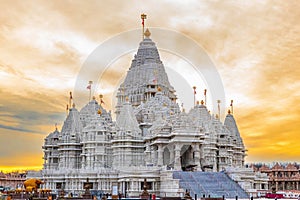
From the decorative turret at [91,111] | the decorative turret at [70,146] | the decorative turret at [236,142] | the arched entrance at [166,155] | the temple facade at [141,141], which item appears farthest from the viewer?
the decorative turret at [91,111]

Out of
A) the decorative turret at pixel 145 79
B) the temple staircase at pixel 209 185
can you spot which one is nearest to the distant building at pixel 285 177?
the decorative turret at pixel 145 79

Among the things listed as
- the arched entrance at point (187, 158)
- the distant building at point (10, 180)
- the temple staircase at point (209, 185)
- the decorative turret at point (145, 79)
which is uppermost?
the decorative turret at point (145, 79)

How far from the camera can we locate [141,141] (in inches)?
3091

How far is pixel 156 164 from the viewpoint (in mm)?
71812

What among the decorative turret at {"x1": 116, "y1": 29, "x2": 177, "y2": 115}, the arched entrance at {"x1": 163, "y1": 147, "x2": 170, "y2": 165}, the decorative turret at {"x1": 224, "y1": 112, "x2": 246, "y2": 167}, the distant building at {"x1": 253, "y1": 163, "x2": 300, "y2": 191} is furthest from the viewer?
the distant building at {"x1": 253, "y1": 163, "x2": 300, "y2": 191}

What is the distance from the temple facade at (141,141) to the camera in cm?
6944

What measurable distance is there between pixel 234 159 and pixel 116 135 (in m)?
25.3

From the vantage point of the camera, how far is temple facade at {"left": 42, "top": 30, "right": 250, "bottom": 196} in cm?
6944

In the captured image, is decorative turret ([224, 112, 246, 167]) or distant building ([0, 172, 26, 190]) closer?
decorative turret ([224, 112, 246, 167])

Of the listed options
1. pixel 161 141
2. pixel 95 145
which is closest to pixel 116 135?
pixel 95 145

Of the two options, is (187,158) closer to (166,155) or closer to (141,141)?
(166,155)

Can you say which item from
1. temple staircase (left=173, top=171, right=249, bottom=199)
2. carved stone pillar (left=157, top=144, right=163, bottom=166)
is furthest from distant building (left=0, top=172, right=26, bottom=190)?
temple staircase (left=173, top=171, right=249, bottom=199)

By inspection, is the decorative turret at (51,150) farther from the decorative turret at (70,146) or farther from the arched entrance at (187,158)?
the arched entrance at (187,158)

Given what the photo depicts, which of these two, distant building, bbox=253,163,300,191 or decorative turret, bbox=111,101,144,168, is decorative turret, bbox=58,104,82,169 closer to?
decorative turret, bbox=111,101,144,168
